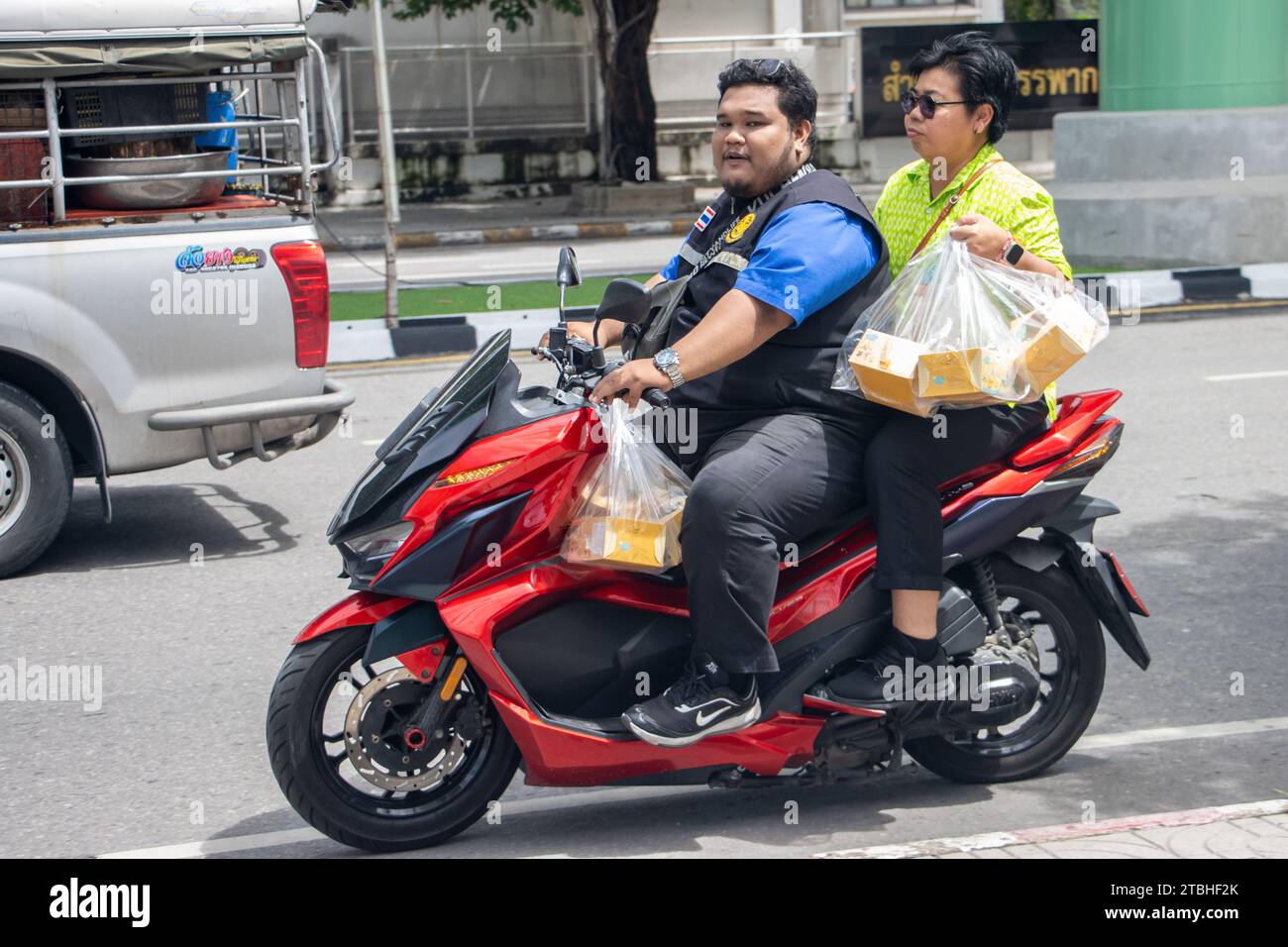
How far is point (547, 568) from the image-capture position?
3.88 metres

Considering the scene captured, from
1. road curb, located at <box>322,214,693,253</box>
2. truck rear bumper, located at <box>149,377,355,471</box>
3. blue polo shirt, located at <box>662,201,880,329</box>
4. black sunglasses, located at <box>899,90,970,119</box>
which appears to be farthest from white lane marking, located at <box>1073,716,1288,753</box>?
road curb, located at <box>322,214,693,253</box>

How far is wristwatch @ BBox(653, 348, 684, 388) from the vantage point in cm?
372

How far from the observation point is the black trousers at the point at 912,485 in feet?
12.7

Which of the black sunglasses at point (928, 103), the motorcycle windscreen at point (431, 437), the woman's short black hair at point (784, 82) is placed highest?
the woman's short black hair at point (784, 82)

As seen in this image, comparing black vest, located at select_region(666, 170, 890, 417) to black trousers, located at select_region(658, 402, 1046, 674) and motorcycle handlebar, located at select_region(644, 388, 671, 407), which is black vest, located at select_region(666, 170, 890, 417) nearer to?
black trousers, located at select_region(658, 402, 1046, 674)

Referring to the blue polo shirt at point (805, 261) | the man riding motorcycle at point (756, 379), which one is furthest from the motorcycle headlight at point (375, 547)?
the blue polo shirt at point (805, 261)

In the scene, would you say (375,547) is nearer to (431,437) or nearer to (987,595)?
(431,437)

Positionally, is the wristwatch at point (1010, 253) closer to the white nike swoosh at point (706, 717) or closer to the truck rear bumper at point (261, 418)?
the white nike swoosh at point (706, 717)

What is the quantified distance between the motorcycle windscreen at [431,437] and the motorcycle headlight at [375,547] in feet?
0.18

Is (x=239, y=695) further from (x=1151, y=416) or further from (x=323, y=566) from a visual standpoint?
(x=1151, y=416)

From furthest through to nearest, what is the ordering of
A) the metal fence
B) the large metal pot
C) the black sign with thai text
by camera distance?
1. the metal fence
2. the black sign with thai text
3. the large metal pot
